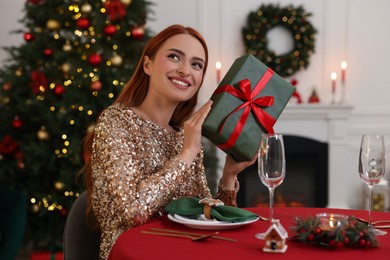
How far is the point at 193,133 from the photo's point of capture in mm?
1710

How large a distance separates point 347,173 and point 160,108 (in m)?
3.91

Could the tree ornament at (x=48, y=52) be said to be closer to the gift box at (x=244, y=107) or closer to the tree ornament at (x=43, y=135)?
the tree ornament at (x=43, y=135)

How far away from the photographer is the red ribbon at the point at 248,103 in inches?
66.1

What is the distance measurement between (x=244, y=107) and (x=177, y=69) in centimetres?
29

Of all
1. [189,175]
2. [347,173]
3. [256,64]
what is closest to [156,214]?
[189,175]

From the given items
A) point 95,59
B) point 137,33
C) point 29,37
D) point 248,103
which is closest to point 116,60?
point 95,59

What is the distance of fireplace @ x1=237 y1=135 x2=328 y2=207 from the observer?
534 centimetres

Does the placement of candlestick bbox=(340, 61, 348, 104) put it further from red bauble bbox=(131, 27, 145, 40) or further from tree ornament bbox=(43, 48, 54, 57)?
tree ornament bbox=(43, 48, 54, 57)

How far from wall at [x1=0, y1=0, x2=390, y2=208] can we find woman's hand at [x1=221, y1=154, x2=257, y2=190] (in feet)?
11.5

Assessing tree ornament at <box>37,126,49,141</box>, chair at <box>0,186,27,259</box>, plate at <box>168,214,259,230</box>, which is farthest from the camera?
tree ornament at <box>37,126,49,141</box>

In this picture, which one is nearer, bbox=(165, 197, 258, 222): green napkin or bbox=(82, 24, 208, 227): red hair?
bbox=(165, 197, 258, 222): green napkin

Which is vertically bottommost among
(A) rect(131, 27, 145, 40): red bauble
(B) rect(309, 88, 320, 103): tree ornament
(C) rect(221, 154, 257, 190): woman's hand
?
(C) rect(221, 154, 257, 190): woman's hand

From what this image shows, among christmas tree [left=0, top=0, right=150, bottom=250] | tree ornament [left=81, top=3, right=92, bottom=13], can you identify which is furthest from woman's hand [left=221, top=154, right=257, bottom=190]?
tree ornament [left=81, top=3, right=92, bottom=13]

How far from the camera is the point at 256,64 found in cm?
173
